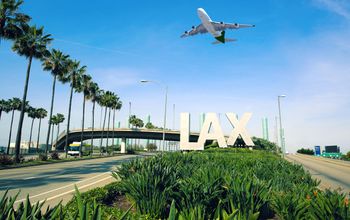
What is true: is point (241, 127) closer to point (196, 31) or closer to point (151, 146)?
point (196, 31)

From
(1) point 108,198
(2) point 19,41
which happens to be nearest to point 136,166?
(1) point 108,198

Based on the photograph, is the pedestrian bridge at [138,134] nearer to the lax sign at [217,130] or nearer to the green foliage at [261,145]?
the green foliage at [261,145]

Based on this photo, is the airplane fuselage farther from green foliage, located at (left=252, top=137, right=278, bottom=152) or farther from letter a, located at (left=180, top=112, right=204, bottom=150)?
green foliage, located at (left=252, top=137, right=278, bottom=152)

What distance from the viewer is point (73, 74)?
154 ft

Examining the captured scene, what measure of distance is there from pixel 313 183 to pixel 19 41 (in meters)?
32.8

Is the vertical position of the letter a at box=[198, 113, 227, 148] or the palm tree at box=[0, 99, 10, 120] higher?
the palm tree at box=[0, 99, 10, 120]

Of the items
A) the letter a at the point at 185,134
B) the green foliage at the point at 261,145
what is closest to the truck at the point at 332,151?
the green foliage at the point at 261,145

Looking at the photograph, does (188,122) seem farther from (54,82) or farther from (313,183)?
(313,183)

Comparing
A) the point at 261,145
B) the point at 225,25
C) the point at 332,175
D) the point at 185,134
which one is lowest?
the point at 332,175

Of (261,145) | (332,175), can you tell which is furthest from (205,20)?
(261,145)

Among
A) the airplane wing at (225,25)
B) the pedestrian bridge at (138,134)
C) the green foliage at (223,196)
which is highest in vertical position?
the airplane wing at (225,25)

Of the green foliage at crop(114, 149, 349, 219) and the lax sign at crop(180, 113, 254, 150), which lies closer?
the green foliage at crop(114, 149, 349, 219)

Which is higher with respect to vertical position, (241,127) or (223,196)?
(241,127)

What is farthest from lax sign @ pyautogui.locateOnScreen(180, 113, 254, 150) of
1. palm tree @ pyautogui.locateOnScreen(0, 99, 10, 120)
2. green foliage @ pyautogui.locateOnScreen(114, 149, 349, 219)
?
palm tree @ pyautogui.locateOnScreen(0, 99, 10, 120)
